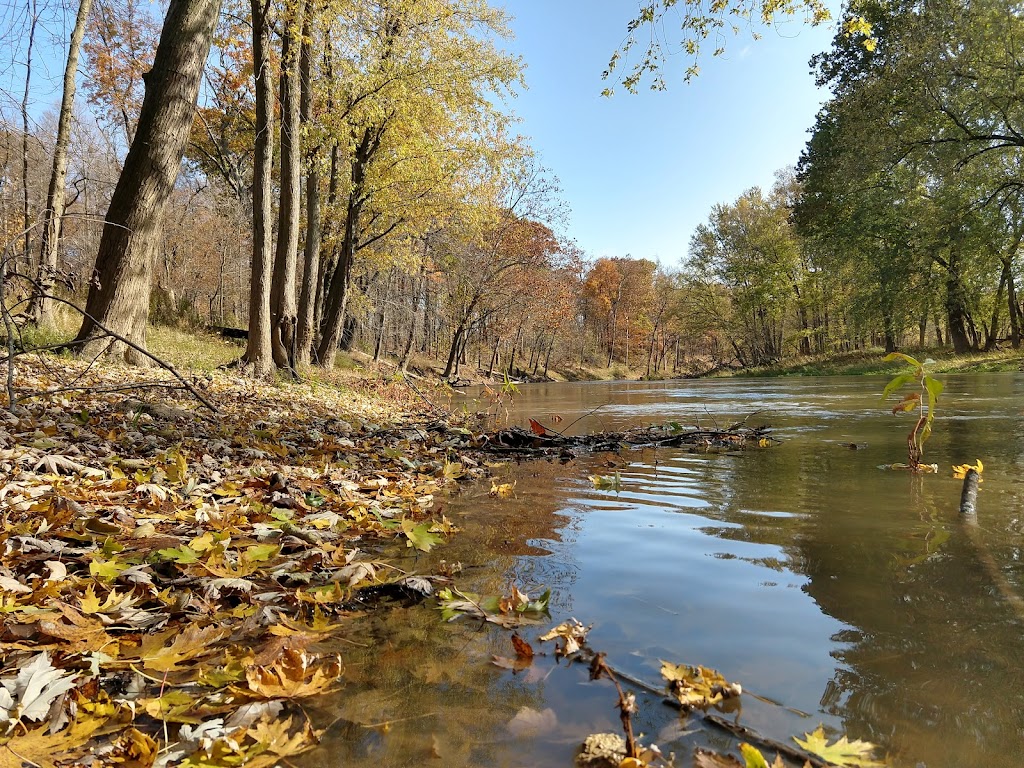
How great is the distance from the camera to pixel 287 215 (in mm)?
10664

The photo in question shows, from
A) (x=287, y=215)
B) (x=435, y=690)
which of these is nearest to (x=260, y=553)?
(x=435, y=690)

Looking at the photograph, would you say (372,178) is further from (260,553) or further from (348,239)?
(260,553)

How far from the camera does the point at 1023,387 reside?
12.5 meters

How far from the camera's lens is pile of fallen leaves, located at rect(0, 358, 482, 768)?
126cm

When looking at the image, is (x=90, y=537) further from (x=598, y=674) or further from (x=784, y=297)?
(x=784, y=297)

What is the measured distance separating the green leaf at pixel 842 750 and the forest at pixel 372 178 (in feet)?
11.3

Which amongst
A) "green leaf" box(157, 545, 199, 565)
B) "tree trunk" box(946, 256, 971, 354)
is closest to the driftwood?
"green leaf" box(157, 545, 199, 565)

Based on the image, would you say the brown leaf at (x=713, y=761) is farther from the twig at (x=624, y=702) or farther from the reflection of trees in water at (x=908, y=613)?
the reflection of trees in water at (x=908, y=613)

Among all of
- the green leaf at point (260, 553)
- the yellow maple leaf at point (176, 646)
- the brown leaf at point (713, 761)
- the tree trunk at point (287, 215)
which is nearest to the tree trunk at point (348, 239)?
the tree trunk at point (287, 215)

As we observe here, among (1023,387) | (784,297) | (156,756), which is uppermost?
(784,297)

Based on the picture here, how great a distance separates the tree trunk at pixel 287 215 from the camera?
10.2 metres

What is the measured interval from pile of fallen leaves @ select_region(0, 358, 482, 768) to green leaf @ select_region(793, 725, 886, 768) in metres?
1.14

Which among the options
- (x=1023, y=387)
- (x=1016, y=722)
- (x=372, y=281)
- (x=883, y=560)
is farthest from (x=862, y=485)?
(x=372, y=281)

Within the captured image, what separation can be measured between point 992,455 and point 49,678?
628cm
